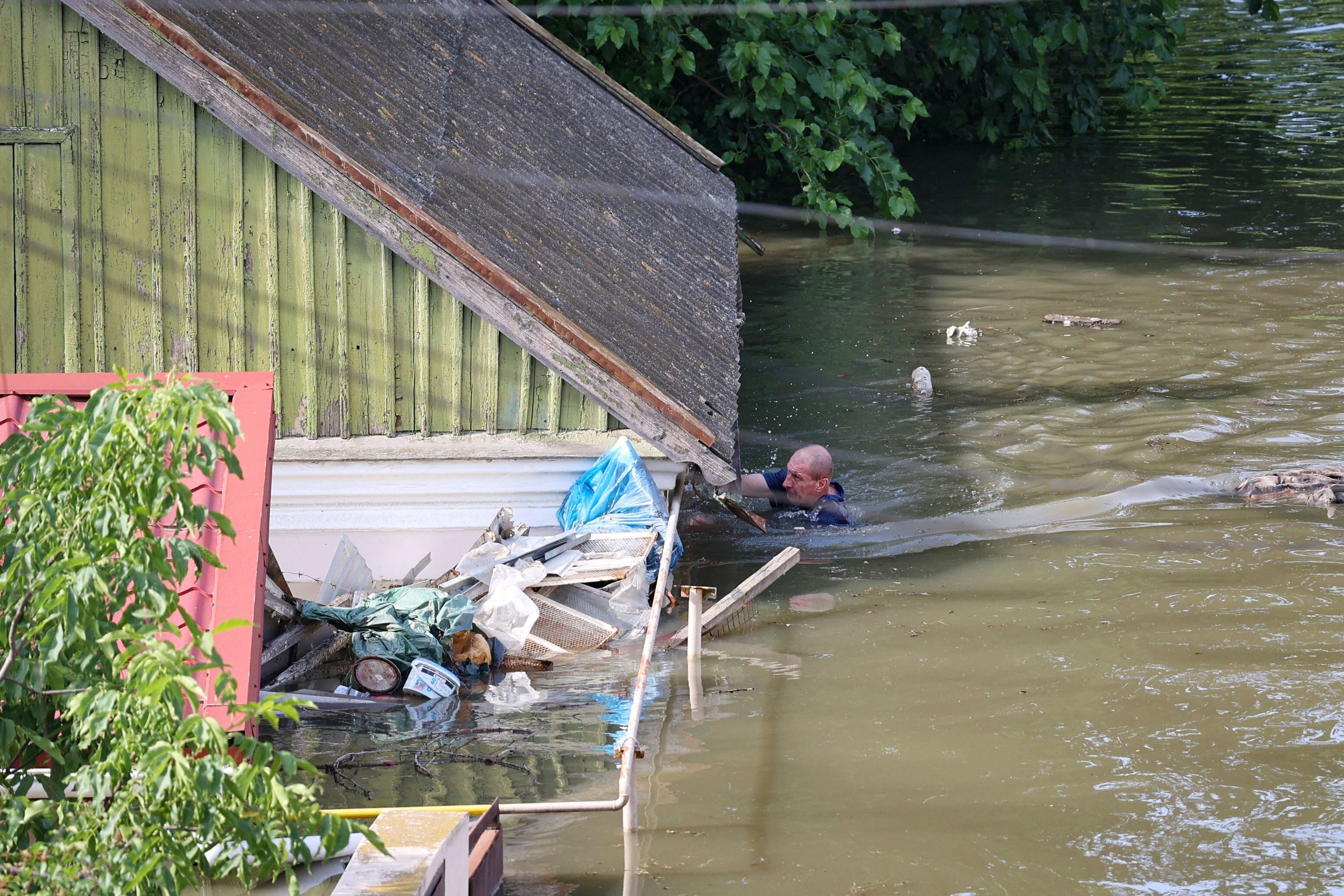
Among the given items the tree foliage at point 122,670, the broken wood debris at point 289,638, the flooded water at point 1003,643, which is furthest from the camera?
the broken wood debris at point 289,638

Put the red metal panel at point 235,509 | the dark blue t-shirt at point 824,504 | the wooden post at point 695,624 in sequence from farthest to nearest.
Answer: the dark blue t-shirt at point 824,504 < the wooden post at point 695,624 < the red metal panel at point 235,509

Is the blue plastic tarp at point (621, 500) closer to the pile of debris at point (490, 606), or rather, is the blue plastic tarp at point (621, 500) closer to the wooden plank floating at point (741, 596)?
the pile of debris at point (490, 606)

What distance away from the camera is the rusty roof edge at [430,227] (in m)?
7.32

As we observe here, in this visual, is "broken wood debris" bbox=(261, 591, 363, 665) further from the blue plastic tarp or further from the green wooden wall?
the blue plastic tarp

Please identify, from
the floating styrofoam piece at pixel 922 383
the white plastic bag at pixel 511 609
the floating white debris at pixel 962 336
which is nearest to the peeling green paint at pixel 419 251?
the white plastic bag at pixel 511 609

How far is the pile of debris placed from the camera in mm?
6887

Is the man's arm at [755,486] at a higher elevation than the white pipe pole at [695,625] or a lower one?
higher

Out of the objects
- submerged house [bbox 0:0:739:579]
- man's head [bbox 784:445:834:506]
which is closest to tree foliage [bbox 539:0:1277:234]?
man's head [bbox 784:445:834:506]

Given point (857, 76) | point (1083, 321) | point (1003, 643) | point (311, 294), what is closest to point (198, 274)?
point (311, 294)

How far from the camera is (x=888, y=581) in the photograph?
8602 mm

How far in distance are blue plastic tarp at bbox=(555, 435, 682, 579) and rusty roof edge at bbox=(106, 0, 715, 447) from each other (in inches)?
17.8

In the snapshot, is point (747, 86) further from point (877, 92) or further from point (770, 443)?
point (770, 443)

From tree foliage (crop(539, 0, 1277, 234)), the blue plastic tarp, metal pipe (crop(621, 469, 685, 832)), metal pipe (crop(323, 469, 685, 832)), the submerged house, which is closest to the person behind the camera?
metal pipe (crop(323, 469, 685, 832))

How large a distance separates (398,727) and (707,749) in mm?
1511
